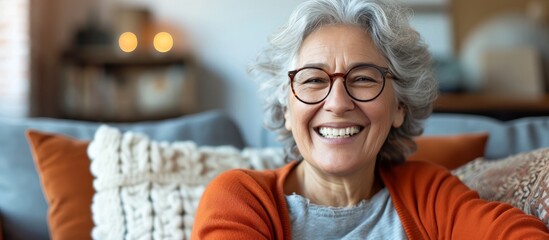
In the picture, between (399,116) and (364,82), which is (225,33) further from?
(364,82)

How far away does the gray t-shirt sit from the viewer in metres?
1.46

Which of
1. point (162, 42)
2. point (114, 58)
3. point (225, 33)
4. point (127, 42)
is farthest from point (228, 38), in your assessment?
point (114, 58)

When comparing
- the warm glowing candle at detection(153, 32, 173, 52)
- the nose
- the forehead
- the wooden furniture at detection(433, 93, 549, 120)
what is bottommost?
the wooden furniture at detection(433, 93, 549, 120)

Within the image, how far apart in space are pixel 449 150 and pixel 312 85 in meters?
0.72

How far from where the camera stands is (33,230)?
1844 mm

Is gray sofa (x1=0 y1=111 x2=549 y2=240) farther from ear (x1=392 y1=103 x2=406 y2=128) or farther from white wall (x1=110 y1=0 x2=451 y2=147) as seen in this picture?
white wall (x1=110 y1=0 x2=451 y2=147)

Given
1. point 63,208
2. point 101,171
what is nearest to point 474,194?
point 101,171

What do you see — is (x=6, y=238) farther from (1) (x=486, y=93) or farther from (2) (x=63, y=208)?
(1) (x=486, y=93)

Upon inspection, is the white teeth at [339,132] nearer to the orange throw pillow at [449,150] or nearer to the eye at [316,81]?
the eye at [316,81]

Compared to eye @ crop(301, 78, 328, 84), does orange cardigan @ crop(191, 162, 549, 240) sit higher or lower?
lower

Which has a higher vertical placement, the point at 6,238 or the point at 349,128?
the point at 349,128

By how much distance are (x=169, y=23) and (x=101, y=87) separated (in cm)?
65

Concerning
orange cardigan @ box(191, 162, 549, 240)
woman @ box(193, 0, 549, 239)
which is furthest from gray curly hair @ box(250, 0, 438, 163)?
orange cardigan @ box(191, 162, 549, 240)

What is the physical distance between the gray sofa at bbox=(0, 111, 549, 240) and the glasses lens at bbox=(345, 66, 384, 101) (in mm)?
805
